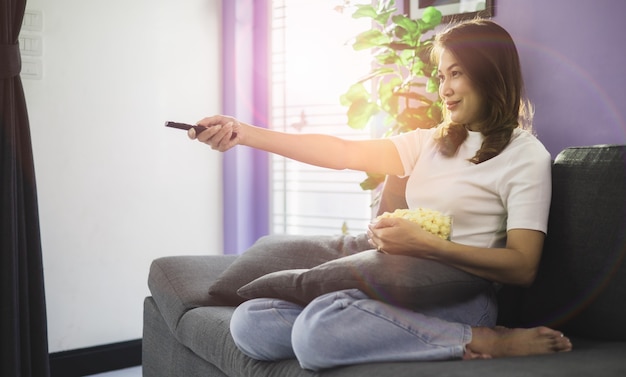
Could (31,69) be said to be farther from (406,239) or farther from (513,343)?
(513,343)

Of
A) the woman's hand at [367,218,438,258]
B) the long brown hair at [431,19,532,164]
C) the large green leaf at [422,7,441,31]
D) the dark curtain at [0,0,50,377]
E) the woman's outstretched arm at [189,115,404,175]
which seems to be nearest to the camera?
the woman's hand at [367,218,438,258]

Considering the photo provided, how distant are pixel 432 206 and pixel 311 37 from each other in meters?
1.88

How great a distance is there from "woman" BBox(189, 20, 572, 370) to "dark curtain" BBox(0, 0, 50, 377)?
3.49ft

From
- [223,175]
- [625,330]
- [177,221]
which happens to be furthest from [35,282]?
[625,330]

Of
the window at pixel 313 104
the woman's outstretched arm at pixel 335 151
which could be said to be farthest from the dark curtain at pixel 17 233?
the window at pixel 313 104

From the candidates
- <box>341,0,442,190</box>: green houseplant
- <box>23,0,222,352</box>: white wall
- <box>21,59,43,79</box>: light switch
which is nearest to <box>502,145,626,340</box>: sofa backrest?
<box>341,0,442,190</box>: green houseplant

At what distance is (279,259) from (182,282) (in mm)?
354

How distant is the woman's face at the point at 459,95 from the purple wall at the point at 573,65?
0.56m

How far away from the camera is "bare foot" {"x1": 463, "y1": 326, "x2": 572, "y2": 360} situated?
148 centimetres

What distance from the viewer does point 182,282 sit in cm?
234

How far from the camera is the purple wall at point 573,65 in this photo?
2.21 m

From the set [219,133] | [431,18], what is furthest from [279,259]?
[431,18]

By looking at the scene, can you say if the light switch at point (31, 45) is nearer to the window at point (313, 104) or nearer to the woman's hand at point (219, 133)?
the window at point (313, 104)

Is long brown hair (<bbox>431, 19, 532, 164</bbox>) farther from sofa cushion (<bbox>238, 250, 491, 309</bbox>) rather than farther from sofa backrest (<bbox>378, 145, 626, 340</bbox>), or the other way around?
sofa cushion (<bbox>238, 250, 491, 309</bbox>)
